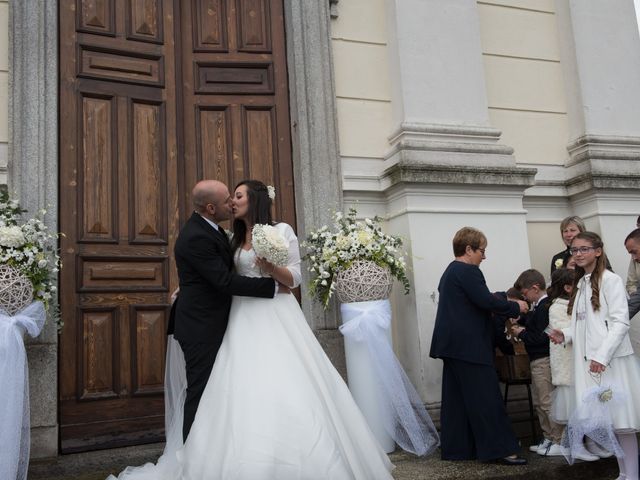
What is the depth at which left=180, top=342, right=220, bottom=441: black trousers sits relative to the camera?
12.3ft

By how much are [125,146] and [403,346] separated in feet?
9.33

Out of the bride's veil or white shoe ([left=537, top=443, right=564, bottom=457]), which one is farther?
white shoe ([left=537, top=443, right=564, bottom=457])

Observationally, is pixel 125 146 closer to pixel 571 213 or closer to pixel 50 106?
pixel 50 106

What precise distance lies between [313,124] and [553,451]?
10.4ft

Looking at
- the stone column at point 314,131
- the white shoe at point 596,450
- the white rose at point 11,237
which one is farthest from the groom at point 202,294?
the white shoe at point 596,450

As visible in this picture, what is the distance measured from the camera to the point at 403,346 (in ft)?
18.3

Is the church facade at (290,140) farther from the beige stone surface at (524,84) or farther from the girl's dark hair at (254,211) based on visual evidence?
the girl's dark hair at (254,211)

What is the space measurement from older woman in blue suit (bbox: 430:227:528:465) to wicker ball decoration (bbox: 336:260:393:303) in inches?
19.3

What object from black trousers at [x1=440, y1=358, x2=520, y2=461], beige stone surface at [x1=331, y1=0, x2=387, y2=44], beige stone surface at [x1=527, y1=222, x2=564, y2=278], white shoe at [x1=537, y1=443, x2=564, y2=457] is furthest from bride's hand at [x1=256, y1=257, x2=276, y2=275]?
beige stone surface at [x1=527, y1=222, x2=564, y2=278]

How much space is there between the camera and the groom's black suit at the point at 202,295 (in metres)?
3.71

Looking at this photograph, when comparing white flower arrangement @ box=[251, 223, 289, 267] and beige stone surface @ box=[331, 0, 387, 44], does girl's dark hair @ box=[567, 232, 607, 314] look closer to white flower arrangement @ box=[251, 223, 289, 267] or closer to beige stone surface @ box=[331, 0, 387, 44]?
white flower arrangement @ box=[251, 223, 289, 267]

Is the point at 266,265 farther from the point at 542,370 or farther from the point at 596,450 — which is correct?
the point at 596,450

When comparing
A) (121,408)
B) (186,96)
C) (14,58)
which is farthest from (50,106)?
(121,408)

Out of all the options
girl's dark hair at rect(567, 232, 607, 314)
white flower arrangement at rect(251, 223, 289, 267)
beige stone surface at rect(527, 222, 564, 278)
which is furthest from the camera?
beige stone surface at rect(527, 222, 564, 278)
